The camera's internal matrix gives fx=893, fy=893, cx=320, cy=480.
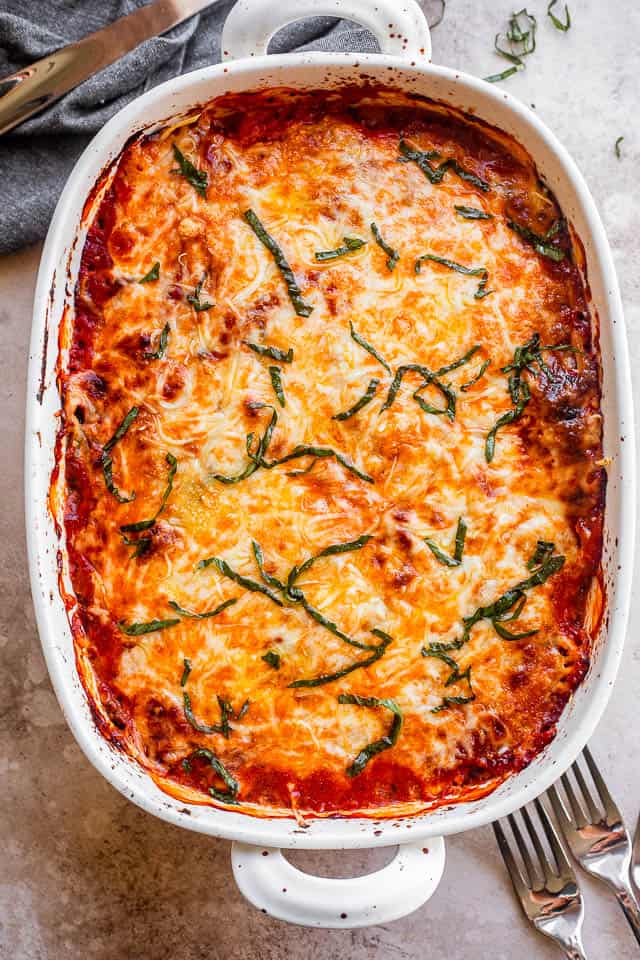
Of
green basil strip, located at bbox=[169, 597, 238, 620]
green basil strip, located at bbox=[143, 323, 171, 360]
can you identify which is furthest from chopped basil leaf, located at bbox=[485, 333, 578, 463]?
green basil strip, located at bbox=[143, 323, 171, 360]

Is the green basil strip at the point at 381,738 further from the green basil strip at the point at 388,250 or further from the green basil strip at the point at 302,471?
A: the green basil strip at the point at 388,250

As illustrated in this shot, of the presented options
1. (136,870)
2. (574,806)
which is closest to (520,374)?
(574,806)

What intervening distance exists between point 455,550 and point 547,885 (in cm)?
117

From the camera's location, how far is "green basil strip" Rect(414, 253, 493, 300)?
250 cm

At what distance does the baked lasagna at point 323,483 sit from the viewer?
95.0 inches

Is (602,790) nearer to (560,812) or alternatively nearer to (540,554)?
(560,812)

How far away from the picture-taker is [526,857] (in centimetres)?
275

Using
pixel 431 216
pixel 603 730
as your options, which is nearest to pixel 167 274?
pixel 431 216

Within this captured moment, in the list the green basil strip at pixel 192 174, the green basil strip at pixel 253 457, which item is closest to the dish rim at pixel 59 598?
the green basil strip at pixel 192 174

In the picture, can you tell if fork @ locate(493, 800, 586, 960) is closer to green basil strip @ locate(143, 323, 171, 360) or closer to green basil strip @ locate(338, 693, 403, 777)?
green basil strip @ locate(338, 693, 403, 777)

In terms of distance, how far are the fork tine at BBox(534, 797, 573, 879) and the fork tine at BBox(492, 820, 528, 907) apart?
12 centimetres

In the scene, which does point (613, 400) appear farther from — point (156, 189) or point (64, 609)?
point (64, 609)

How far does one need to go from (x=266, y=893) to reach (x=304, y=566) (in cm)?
85

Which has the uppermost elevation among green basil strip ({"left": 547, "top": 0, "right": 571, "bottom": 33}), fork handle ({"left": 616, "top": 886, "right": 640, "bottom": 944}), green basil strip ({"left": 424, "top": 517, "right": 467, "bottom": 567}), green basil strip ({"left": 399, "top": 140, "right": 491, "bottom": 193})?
green basil strip ({"left": 547, "top": 0, "right": 571, "bottom": 33})
